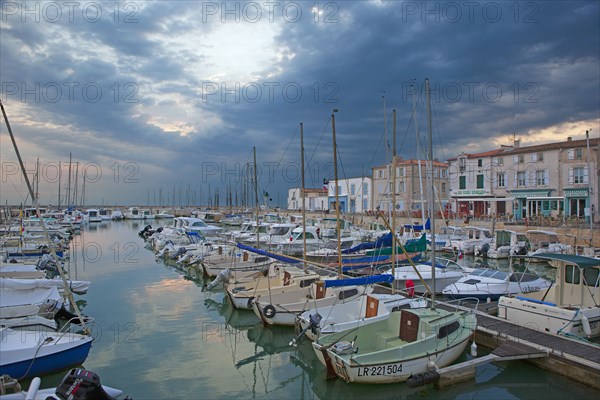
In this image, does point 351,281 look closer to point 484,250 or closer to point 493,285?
point 493,285

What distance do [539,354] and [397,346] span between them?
13.5 ft

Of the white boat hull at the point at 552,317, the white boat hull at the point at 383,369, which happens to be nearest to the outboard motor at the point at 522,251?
the white boat hull at the point at 552,317

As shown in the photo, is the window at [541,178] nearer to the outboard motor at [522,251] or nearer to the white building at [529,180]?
the white building at [529,180]

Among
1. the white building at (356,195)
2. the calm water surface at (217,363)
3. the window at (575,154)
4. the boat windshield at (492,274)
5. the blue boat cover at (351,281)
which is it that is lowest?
the calm water surface at (217,363)

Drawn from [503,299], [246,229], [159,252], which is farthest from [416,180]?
[503,299]

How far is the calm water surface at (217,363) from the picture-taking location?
11172 mm

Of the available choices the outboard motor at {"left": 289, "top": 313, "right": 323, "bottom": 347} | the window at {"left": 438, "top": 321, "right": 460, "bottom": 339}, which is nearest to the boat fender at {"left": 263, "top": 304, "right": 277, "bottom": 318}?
the outboard motor at {"left": 289, "top": 313, "right": 323, "bottom": 347}

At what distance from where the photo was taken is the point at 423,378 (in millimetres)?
10906

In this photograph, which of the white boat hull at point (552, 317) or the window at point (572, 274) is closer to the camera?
the white boat hull at point (552, 317)

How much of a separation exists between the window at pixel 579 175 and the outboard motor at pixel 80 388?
50.5 metres

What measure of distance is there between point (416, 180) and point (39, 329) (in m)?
60.2

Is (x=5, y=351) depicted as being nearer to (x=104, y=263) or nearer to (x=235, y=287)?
(x=235, y=287)

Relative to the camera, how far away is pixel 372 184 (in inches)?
2847

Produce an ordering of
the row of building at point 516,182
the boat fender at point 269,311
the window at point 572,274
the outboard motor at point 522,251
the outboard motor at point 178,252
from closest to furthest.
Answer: the window at point 572,274 < the boat fender at point 269,311 < the outboard motor at point 522,251 < the outboard motor at point 178,252 < the row of building at point 516,182
